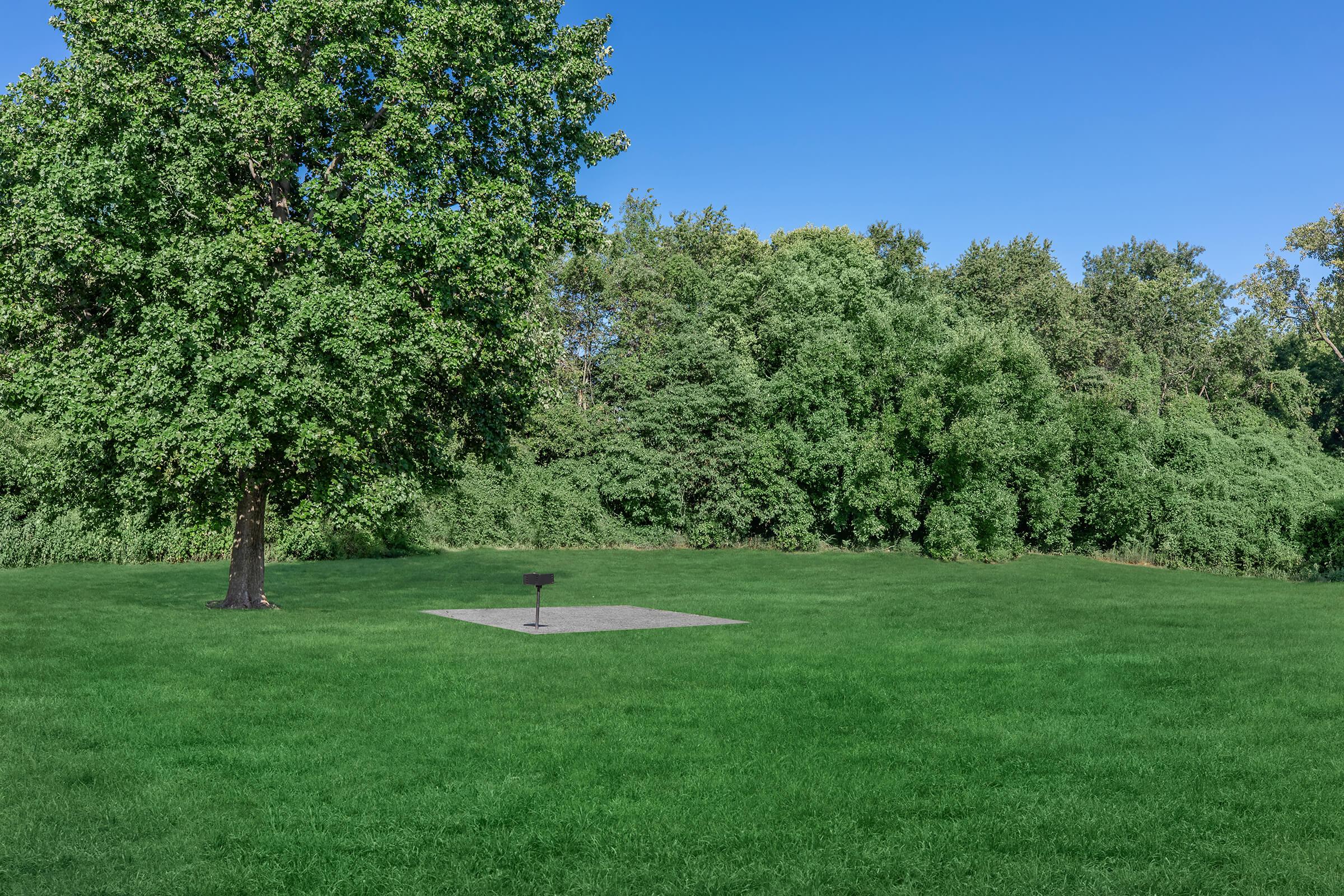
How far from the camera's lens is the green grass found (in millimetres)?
5934

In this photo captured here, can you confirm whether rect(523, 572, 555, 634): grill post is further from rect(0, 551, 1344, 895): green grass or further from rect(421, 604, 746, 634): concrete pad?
rect(0, 551, 1344, 895): green grass

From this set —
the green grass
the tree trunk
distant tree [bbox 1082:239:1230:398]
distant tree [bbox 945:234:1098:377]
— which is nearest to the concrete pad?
the green grass

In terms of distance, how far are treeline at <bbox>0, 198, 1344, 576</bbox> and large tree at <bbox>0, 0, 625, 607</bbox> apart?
13.6 m

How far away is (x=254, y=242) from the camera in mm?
16797

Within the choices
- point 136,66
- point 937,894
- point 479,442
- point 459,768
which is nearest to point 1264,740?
point 937,894

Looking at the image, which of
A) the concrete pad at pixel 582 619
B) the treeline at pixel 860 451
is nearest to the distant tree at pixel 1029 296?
the treeline at pixel 860 451

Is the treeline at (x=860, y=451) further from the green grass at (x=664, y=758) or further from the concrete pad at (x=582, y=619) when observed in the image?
the green grass at (x=664, y=758)

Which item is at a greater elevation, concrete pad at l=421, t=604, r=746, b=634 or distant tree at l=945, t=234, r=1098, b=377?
distant tree at l=945, t=234, r=1098, b=377

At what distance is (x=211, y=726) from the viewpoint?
9.15 metres

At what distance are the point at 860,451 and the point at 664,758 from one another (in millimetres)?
32409

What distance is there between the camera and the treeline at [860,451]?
3612 centimetres

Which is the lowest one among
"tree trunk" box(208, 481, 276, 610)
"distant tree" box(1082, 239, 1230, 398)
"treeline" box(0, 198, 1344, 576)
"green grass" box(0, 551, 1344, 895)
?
"green grass" box(0, 551, 1344, 895)

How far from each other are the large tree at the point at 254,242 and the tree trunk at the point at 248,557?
0.16 feet

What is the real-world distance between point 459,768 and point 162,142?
14256 millimetres
